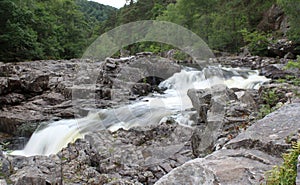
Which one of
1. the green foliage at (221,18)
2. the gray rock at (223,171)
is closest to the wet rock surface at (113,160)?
the gray rock at (223,171)

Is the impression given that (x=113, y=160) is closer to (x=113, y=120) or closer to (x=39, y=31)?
(x=113, y=120)

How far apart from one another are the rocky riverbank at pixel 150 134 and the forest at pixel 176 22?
5.66 meters

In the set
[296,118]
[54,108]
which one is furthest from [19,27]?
[296,118]

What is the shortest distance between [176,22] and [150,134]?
23959 mm

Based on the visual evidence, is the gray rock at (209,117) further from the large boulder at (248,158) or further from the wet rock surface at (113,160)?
the large boulder at (248,158)

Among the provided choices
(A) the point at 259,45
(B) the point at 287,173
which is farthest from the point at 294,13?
(B) the point at 287,173

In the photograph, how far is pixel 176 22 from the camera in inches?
1186

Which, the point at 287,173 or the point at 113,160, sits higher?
the point at 287,173

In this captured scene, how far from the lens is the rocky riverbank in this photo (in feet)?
8.24

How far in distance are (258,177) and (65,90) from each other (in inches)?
485

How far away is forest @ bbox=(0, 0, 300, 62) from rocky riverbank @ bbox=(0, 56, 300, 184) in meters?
5.66

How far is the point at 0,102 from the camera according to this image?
40.9 ft

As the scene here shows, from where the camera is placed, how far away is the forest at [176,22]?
22.4 metres

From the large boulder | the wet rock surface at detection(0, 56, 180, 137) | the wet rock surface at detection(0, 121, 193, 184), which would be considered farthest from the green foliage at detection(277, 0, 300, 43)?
the large boulder
